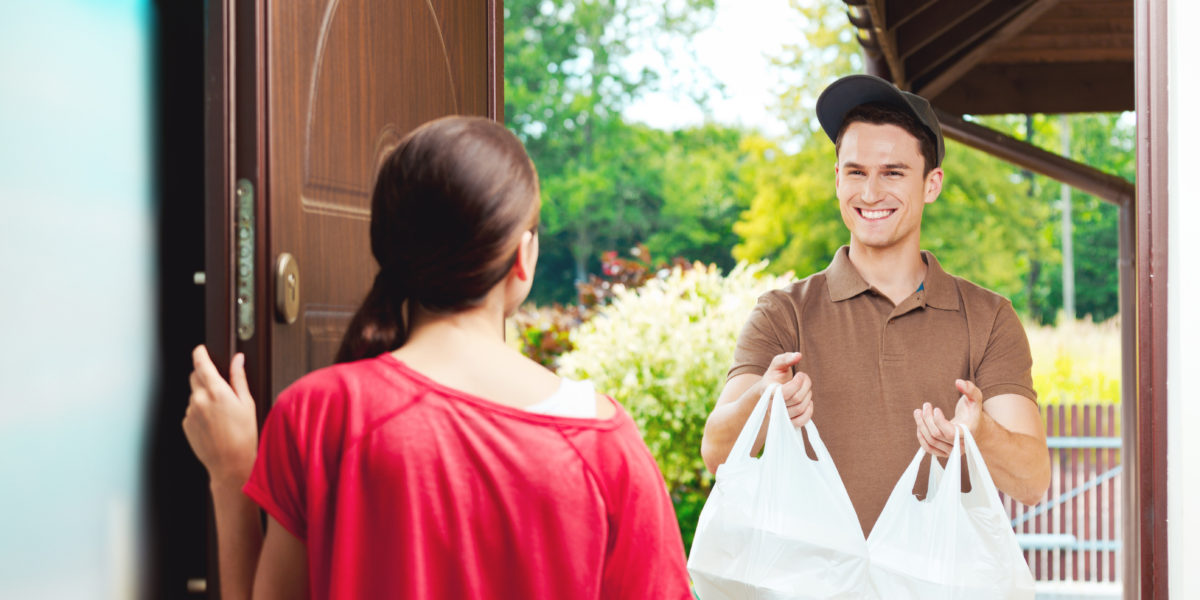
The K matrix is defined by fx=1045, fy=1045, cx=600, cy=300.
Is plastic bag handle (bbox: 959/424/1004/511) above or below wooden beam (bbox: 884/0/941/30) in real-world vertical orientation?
below

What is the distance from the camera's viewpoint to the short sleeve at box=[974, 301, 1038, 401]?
218 centimetres

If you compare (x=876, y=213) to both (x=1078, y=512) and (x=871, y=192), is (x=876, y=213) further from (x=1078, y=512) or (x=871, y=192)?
(x=1078, y=512)

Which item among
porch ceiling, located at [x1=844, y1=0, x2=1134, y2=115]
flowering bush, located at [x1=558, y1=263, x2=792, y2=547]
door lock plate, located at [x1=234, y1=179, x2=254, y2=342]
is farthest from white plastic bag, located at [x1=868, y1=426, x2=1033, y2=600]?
flowering bush, located at [x1=558, y1=263, x2=792, y2=547]

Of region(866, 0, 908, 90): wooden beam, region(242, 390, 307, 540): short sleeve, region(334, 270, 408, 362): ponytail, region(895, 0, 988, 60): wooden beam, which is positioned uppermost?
region(895, 0, 988, 60): wooden beam

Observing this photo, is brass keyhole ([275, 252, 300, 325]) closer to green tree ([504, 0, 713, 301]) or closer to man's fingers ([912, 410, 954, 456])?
man's fingers ([912, 410, 954, 456])

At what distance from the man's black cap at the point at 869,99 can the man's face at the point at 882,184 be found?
0.17 feet

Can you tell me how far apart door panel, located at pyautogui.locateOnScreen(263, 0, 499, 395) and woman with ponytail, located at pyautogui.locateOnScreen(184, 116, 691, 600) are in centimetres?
34

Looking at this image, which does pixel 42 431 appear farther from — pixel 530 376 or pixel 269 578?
pixel 530 376

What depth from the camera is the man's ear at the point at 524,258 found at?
131 cm

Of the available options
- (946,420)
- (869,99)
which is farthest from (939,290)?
(869,99)

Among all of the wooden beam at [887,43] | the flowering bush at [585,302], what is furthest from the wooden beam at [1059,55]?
the flowering bush at [585,302]

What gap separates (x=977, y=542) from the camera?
2.05 m

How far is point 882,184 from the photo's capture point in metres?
2.23

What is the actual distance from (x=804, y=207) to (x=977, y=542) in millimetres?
15120
